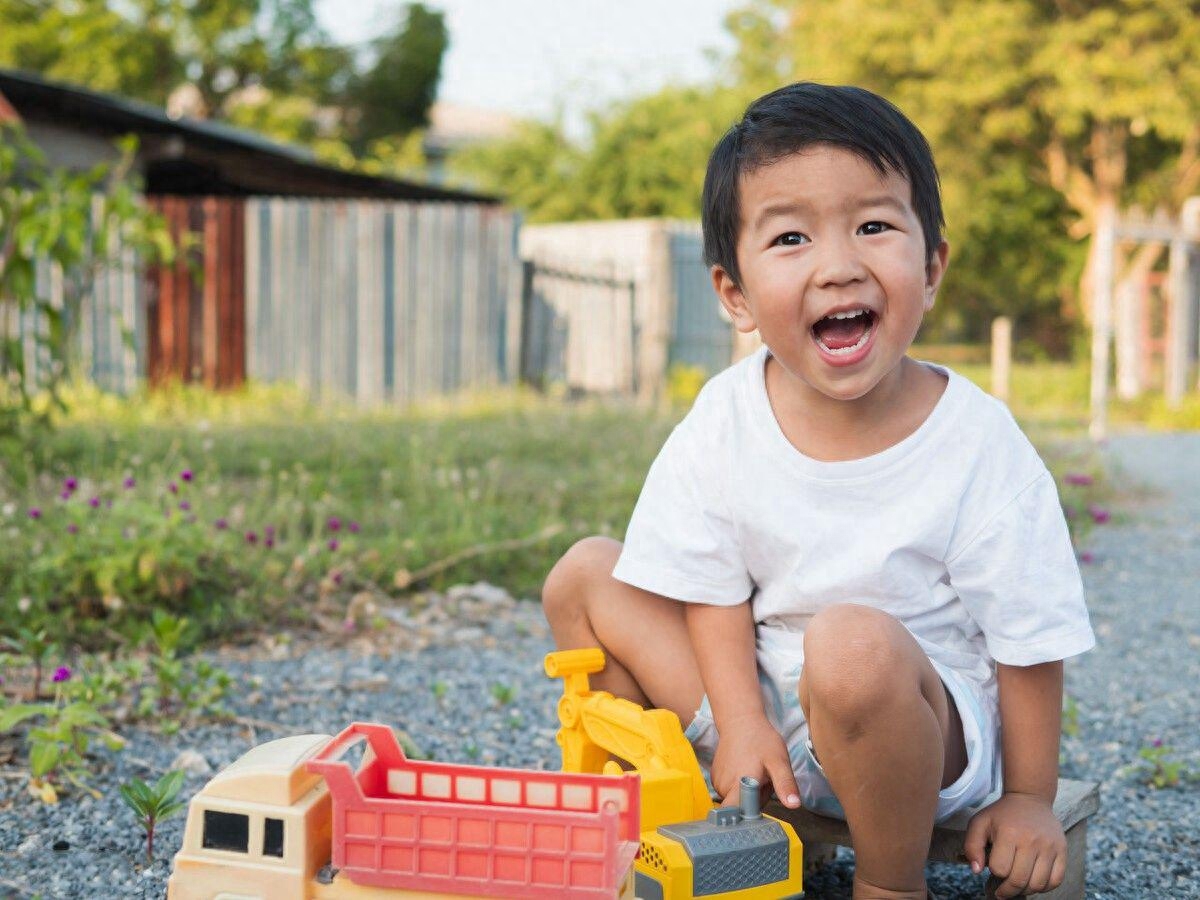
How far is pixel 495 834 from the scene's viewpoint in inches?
57.0

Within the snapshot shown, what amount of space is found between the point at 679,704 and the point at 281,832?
30.8 inches

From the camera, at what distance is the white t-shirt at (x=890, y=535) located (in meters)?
1.87

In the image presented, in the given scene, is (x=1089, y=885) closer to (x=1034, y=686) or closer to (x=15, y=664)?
(x=1034, y=686)

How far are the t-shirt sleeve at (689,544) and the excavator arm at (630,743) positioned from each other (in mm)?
167

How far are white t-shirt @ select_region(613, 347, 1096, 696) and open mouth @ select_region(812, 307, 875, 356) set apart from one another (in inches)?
6.8

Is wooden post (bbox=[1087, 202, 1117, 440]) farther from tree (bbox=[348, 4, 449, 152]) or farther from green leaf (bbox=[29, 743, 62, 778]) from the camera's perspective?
tree (bbox=[348, 4, 449, 152])

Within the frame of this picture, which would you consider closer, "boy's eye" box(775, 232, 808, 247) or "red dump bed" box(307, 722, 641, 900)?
"red dump bed" box(307, 722, 641, 900)

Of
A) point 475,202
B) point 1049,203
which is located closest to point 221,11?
point 475,202

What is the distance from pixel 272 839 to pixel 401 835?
15 centimetres

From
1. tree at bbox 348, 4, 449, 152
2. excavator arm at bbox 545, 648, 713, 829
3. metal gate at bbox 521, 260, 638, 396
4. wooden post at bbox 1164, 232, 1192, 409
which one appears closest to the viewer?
excavator arm at bbox 545, 648, 713, 829

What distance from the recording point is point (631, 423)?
25.0 feet

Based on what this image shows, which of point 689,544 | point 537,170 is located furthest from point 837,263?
point 537,170

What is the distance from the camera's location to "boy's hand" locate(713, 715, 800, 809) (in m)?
1.87

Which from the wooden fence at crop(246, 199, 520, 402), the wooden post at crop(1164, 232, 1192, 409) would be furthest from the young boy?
the wooden post at crop(1164, 232, 1192, 409)
